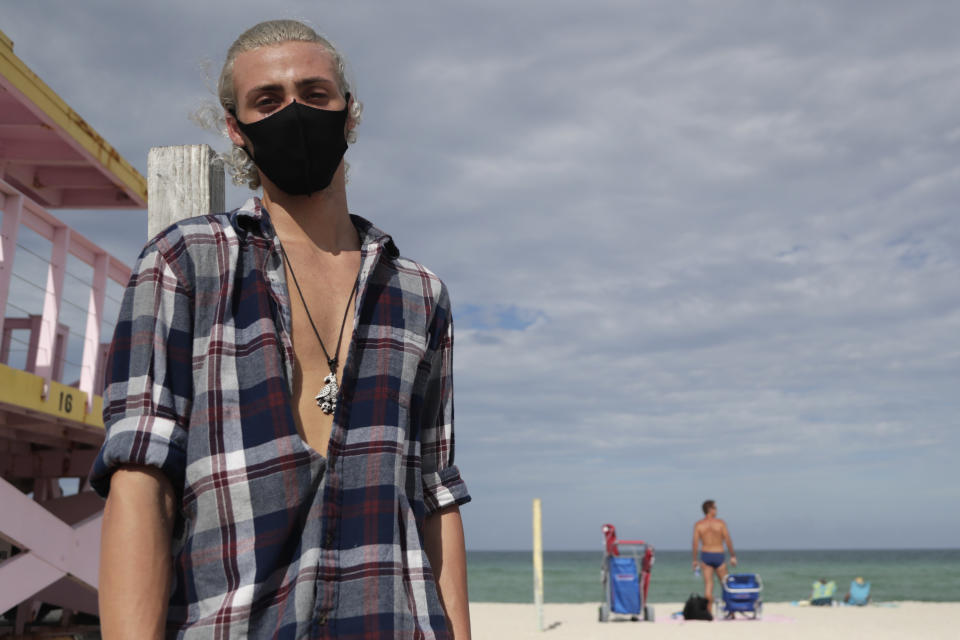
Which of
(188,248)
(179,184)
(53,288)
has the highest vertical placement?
(53,288)

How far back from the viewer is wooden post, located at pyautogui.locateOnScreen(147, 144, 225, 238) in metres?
2.89

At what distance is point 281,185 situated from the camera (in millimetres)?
1734

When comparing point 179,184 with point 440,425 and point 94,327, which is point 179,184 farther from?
point 94,327

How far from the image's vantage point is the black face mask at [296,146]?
1.69 metres

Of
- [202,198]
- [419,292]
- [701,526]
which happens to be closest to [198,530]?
[419,292]

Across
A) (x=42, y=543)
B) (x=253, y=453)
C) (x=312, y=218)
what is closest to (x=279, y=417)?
(x=253, y=453)

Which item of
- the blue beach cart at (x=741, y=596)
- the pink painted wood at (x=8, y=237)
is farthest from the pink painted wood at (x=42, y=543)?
the blue beach cart at (x=741, y=596)

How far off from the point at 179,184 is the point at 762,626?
1246 cm

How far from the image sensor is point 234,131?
179cm

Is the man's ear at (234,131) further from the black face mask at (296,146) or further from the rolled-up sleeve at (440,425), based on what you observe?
the rolled-up sleeve at (440,425)

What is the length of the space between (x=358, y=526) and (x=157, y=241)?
60 centimetres

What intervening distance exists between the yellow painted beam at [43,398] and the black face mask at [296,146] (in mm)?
4703

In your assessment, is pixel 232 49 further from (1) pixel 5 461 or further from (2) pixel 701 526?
(2) pixel 701 526

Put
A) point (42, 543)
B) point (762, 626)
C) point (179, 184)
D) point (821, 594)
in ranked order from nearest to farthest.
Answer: point (179, 184)
point (42, 543)
point (762, 626)
point (821, 594)
